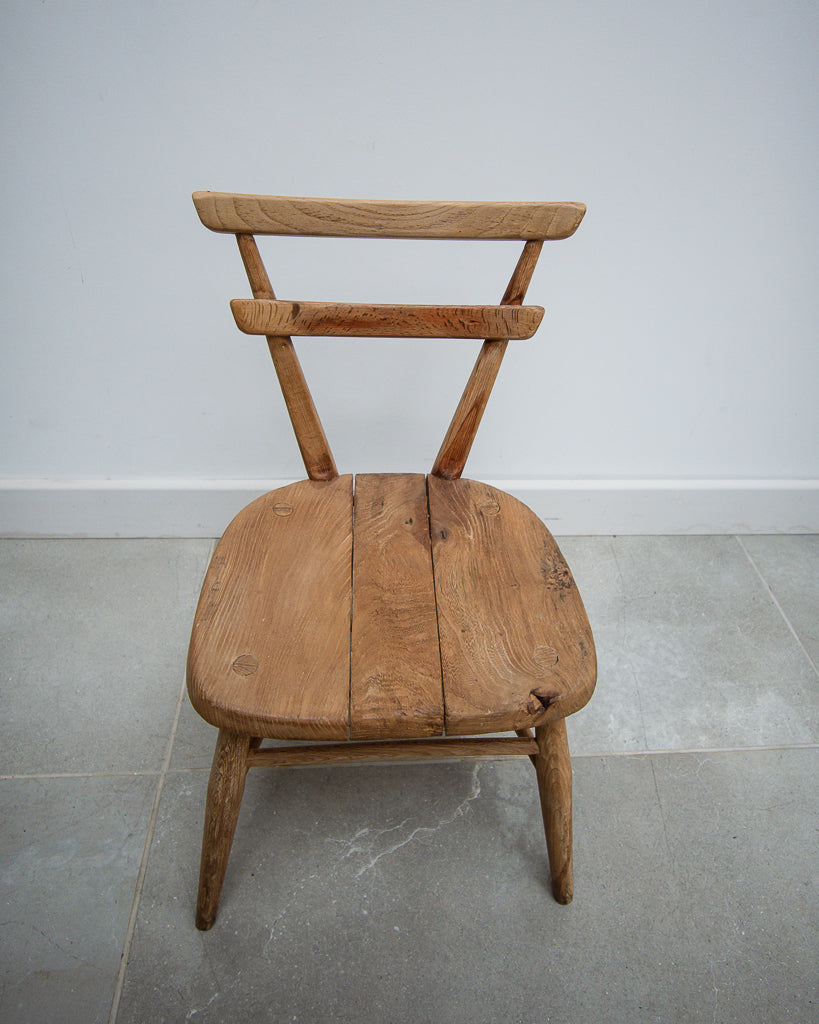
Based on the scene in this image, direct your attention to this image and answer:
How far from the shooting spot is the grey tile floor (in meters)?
0.86

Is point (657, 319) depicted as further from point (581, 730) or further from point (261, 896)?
point (261, 896)

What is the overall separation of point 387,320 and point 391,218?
12cm

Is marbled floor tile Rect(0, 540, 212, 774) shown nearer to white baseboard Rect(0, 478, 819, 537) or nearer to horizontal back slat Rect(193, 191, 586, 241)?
white baseboard Rect(0, 478, 819, 537)

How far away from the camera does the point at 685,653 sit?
1278 mm

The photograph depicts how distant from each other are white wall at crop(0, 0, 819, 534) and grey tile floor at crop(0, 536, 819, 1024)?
→ 0.34m

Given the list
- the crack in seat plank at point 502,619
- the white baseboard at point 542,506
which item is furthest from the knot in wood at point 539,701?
the white baseboard at point 542,506

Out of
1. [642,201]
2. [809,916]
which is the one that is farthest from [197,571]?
[809,916]

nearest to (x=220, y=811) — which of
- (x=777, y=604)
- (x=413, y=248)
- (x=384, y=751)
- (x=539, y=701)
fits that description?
(x=384, y=751)

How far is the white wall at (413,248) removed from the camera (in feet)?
3.14

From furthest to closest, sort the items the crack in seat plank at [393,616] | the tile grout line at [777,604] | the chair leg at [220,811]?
the tile grout line at [777,604] → the chair leg at [220,811] → the crack in seat plank at [393,616]

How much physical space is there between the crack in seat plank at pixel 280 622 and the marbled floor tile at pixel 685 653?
0.58 meters

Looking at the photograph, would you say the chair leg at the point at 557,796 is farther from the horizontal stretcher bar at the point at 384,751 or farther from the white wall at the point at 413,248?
the white wall at the point at 413,248

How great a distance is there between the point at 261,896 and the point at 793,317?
132 centimetres

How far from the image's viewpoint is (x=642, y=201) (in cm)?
110
